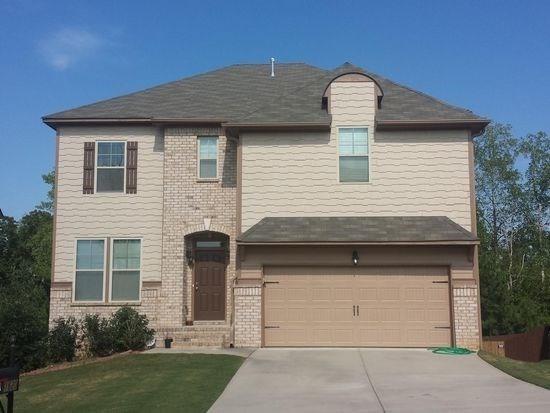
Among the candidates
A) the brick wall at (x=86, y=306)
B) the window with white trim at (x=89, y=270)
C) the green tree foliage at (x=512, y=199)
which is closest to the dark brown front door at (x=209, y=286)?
the brick wall at (x=86, y=306)

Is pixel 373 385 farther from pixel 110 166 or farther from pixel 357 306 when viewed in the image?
pixel 110 166

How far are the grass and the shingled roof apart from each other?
6209mm

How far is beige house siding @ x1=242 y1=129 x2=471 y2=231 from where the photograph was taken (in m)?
16.9

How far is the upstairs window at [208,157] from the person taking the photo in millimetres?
18250

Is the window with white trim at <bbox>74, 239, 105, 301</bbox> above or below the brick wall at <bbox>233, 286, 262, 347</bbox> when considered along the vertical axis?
above

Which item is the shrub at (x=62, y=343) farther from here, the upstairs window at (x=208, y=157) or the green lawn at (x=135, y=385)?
the upstairs window at (x=208, y=157)

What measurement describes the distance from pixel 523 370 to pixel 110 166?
12230 millimetres

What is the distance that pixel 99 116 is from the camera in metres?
18.6

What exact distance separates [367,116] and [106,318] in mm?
9109

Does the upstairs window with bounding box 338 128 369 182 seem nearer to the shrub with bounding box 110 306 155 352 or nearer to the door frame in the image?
the door frame

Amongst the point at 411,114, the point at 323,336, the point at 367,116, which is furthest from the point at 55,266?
the point at 411,114

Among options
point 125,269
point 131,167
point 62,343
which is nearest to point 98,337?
point 62,343

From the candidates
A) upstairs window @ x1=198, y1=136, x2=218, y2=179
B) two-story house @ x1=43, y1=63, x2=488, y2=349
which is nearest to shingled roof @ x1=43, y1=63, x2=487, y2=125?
two-story house @ x1=43, y1=63, x2=488, y2=349

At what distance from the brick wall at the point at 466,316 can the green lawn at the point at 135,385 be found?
19.1 ft
